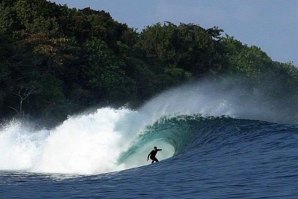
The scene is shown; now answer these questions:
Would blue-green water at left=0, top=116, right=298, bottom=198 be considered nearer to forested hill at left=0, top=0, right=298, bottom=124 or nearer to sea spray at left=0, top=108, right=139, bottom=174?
sea spray at left=0, top=108, right=139, bottom=174

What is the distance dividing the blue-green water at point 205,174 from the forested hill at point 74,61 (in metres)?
23.4

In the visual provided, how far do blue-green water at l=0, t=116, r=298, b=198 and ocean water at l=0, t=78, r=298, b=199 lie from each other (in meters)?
0.03

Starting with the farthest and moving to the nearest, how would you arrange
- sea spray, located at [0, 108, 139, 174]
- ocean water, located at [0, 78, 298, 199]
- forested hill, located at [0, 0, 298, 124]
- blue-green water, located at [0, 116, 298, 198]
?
forested hill, located at [0, 0, 298, 124]
sea spray, located at [0, 108, 139, 174]
ocean water, located at [0, 78, 298, 199]
blue-green water, located at [0, 116, 298, 198]

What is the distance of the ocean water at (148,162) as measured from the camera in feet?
57.5

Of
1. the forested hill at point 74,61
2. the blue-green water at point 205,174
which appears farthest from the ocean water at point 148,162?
the forested hill at point 74,61

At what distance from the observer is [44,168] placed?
2656 centimetres

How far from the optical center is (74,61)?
57.0 m

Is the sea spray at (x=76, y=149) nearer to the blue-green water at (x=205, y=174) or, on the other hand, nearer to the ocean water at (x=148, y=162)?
the ocean water at (x=148, y=162)

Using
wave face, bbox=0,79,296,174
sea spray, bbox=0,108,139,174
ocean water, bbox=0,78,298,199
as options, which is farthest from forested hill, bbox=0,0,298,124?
sea spray, bbox=0,108,139,174

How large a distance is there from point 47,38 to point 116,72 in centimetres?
812

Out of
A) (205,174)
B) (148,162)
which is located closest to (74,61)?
(148,162)

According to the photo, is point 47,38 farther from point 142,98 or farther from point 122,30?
point 122,30

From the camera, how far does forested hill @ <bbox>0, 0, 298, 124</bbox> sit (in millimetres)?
50344

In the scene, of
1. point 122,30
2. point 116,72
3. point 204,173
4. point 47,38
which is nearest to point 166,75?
point 122,30
